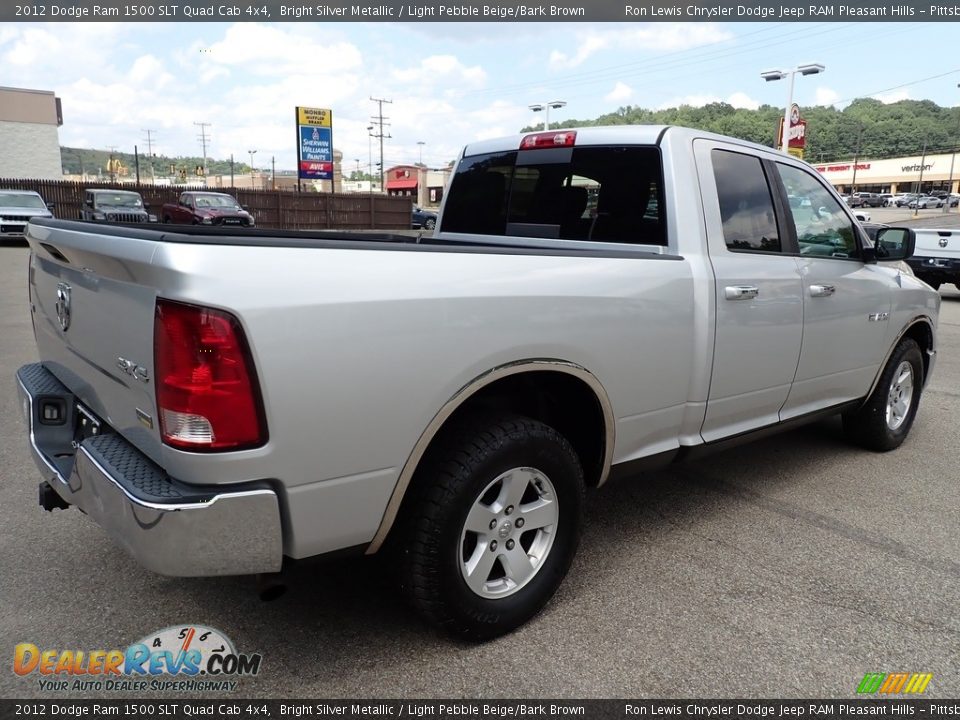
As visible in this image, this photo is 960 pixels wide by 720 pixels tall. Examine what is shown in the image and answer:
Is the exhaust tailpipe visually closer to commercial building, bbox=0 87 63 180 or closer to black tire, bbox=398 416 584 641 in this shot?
black tire, bbox=398 416 584 641

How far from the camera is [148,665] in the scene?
2463 millimetres

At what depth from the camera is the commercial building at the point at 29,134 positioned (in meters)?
44.6

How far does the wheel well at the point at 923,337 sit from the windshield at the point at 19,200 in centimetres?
2159

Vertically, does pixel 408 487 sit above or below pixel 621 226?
below

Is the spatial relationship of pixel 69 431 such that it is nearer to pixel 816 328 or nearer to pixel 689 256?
pixel 689 256

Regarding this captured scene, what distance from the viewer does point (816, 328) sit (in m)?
3.78

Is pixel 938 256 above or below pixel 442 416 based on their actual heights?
above

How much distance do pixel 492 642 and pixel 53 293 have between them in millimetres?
2064

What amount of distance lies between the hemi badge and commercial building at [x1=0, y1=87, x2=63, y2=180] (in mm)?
51768

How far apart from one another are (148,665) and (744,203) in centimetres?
318

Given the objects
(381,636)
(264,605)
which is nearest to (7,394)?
(264,605)

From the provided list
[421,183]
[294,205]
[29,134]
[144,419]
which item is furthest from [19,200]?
[421,183]

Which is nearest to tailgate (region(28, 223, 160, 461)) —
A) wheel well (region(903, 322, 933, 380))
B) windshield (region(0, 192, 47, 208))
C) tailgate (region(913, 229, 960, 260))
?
wheel well (region(903, 322, 933, 380))

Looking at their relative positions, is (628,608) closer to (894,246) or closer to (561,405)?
(561,405)
